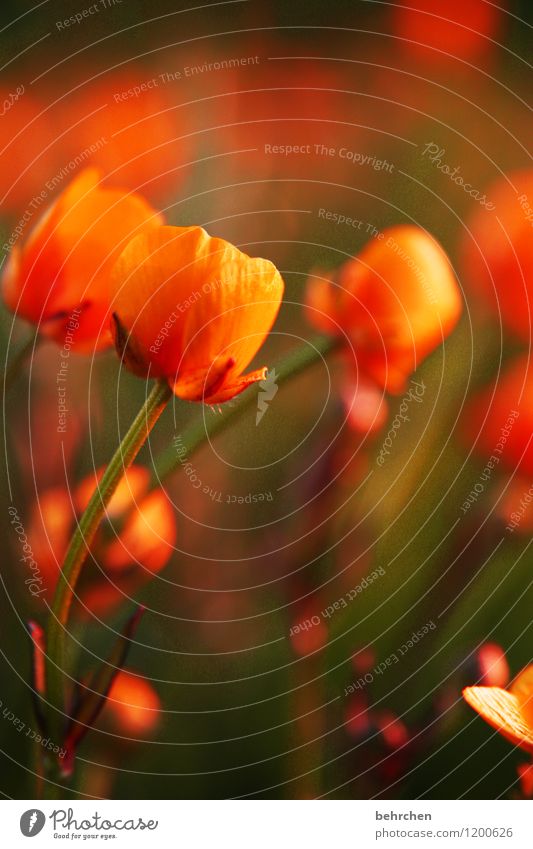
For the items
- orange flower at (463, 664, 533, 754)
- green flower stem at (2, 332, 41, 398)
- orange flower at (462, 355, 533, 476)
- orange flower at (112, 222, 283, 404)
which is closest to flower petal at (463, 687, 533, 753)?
orange flower at (463, 664, 533, 754)

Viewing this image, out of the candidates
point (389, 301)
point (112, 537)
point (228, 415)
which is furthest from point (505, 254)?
point (112, 537)

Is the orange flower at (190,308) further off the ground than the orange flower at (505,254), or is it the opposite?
the orange flower at (505,254)

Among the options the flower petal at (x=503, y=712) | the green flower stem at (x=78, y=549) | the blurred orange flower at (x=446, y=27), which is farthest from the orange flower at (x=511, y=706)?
the blurred orange flower at (x=446, y=27)

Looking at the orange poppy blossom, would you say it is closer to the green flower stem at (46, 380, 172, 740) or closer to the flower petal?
the green flower stem at (46, 380, 172, 740)

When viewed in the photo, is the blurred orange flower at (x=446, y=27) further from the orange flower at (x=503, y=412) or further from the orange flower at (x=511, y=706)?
the orange flower at (x=511, y=706)

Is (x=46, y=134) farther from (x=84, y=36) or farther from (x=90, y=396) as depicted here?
(x=90, y=396)

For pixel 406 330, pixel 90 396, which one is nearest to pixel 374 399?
pixel 406 330
